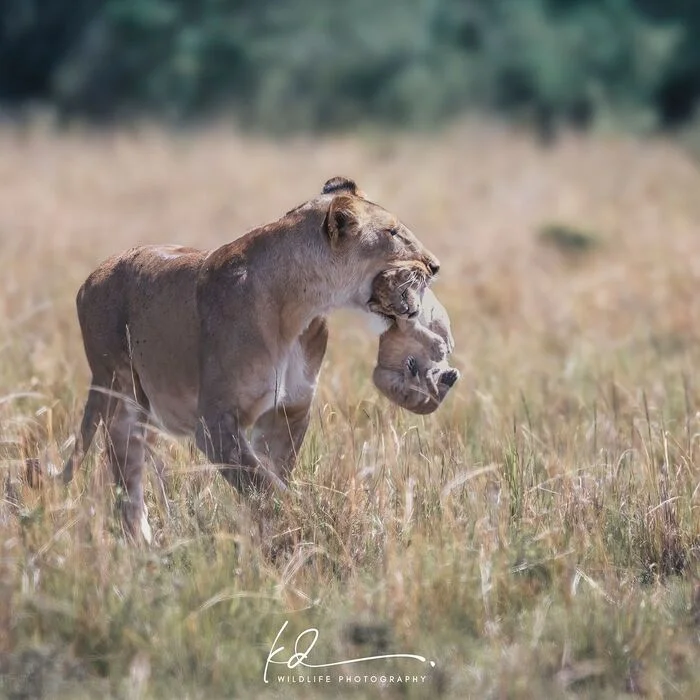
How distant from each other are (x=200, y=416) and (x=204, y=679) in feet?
4.02

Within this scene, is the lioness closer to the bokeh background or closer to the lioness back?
the lioness back

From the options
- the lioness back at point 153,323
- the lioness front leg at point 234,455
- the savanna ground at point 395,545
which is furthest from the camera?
the lioness back at point 153,323

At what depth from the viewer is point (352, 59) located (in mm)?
29859

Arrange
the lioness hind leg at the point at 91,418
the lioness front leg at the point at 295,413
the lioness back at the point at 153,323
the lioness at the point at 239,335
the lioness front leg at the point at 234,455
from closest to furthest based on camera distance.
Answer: the lioness front leg at the point at 234,455
the lioness at the point at 239,335
the lioness front leg at the point at 295,413
the lioness back at the point at 153,323
the lioness hind leg at the point at 91,418

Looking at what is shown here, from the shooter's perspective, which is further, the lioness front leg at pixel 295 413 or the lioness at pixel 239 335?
the lioness front leg at pixel 295 413

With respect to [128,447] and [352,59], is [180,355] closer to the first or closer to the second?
[128,447]

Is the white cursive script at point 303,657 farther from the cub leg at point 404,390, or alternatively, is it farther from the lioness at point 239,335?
the cub leg at point 404,390

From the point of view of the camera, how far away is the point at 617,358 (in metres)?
8.42

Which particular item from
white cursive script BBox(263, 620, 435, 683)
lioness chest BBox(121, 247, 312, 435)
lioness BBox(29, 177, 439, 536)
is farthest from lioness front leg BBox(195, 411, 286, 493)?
white cursive script BBox(263, 620, 435, 683)

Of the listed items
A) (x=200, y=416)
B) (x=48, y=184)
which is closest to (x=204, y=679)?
(x=200, y=416)

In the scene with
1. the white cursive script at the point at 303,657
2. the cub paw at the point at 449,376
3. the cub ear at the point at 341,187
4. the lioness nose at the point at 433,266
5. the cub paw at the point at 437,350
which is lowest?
the white cursive script at the point at 303,657

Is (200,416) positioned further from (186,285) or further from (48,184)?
(48,184)

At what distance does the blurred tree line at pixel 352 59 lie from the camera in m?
28.2

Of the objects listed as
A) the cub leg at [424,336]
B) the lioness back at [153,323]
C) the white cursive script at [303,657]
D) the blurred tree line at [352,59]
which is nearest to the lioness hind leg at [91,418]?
the lioness back at [153,323]
